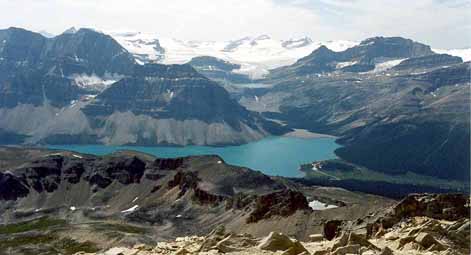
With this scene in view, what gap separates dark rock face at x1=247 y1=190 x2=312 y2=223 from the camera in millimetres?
170250

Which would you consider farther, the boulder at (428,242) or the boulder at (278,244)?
the boulder at (278,244)

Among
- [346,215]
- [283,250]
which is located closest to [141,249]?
[283,250]

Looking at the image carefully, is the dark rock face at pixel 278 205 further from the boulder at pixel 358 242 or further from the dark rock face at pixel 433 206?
the boulder at pixel 358 242

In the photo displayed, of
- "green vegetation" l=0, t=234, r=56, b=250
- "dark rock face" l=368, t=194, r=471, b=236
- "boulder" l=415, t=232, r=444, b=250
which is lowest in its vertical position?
"green vegetation" l=0, t=234, r=56, b=250

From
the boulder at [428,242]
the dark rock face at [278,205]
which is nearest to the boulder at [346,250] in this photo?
the boulder at [428,242]

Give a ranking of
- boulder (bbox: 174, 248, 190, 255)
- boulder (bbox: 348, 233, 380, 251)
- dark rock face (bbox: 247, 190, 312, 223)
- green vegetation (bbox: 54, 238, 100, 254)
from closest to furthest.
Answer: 1. boulder (bbox: 348, 233, 380, 251)
2. boulder (bbox: 174, 248, 190, 255)
3. dark rock face (bbox: 247, 190, 312, 223)
4. green vegetation (bbox: 54, 238, 100, 254)

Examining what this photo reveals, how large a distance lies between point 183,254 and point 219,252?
8.70 ft

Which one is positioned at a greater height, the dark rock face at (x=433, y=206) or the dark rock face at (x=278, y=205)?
the dark rock face at (x=433, y=206)

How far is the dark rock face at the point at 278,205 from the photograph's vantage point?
170 meters

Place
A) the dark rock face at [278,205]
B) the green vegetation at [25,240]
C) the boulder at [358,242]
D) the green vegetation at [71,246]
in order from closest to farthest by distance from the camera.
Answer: the boulder at [358,242], the dark rock face at [278,205], the green vegetation at [71,246], the green vegetation at [25,240]

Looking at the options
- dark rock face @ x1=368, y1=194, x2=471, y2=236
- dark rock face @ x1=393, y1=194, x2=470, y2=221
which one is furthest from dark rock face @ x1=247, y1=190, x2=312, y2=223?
dark rock face @ x1=393, y1=194, x2=470, y2=221

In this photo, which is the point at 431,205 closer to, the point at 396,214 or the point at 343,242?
the point at 396,214

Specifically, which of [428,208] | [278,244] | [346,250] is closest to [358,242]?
[346,250]

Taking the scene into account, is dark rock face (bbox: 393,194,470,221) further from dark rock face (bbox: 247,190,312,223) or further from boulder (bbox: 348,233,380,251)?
dark rock face (bbox: 247,190,312,223)
